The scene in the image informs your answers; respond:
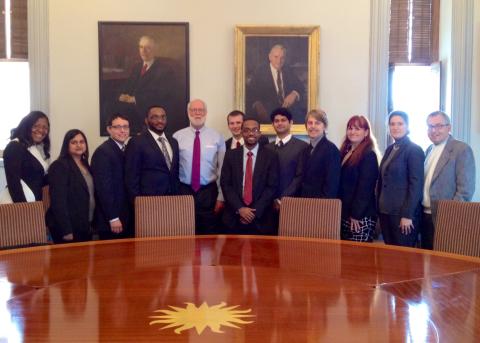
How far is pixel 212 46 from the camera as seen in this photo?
19.2 feet

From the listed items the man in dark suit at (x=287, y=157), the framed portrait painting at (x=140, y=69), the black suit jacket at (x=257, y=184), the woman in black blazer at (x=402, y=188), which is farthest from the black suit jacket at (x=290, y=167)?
the framed portrait painting at (x=140, y=69)

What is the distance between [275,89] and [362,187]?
198 centimetres

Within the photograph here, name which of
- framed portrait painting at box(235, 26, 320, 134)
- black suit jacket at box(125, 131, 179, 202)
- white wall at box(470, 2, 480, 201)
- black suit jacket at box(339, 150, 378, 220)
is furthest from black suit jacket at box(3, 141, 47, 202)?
white wall at box(470, 2, 480, 201)

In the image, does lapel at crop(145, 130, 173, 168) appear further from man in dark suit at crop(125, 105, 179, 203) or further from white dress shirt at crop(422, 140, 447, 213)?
white dress shirt at crop(422, 140, 447, 213)

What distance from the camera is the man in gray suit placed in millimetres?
4090

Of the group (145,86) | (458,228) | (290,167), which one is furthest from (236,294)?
(145,86)

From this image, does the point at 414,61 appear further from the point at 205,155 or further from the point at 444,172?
the point at 205,155

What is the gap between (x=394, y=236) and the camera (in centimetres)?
414

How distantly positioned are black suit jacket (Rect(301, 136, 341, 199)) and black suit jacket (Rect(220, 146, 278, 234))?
251mm

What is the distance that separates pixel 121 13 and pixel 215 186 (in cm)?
228

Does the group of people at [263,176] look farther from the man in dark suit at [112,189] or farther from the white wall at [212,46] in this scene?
the white wall at [212,46]

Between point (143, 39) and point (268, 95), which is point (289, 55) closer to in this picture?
point (268, 95)

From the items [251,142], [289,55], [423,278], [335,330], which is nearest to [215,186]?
[251,142]

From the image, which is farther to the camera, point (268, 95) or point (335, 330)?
point (268, 95)
